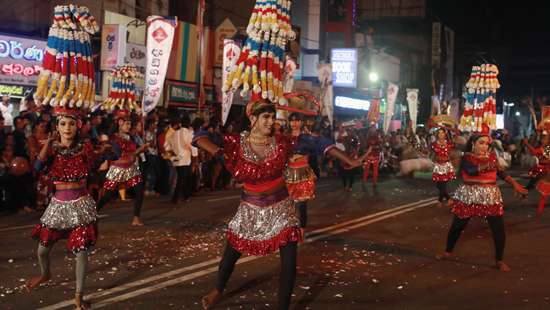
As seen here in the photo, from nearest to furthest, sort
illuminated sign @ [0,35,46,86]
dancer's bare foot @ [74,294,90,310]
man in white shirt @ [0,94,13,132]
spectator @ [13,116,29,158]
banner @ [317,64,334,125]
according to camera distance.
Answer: dancer's bare foot @ [74,294,90,310]
spectator @ [13,116,29,158]
man in white shirt @ [0,94,13,132]
illuminated sign @ [0,35,46,86]
banner @ [317,64,334,125]

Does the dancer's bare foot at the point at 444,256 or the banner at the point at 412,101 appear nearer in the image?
the dancer's bare foot at the point at 444,256

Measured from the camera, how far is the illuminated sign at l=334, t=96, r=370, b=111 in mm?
39875

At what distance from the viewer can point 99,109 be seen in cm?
1747

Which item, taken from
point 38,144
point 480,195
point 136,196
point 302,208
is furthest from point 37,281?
point 38,144

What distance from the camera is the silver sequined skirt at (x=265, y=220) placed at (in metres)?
5.55

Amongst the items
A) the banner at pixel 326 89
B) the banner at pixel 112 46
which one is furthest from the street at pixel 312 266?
the banner at pixel 326 89

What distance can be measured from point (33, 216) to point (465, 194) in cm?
781

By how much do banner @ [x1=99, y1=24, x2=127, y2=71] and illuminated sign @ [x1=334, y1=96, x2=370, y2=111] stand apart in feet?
68.7

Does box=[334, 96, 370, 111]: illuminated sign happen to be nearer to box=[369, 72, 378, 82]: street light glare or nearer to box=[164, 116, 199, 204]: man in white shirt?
box=[369, 72, 378, 82]: street light glare

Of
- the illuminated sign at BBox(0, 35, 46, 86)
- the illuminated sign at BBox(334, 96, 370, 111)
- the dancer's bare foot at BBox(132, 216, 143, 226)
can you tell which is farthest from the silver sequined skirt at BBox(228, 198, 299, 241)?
the illuminated sign at BBox(334, 96, 370, 111)

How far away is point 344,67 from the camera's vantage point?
38594 mm

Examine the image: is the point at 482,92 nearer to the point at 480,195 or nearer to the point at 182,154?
the point at 480,195

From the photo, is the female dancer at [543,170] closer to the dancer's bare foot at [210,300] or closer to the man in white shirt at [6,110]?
the dancer's bare foot at [210,300]

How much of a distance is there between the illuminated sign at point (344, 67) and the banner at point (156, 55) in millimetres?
21400
